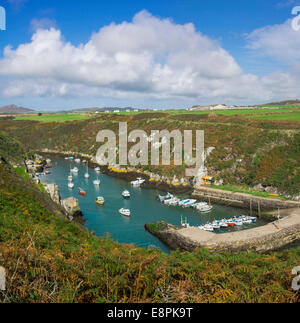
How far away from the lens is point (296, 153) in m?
58.3

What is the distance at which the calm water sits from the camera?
37156 millimetres

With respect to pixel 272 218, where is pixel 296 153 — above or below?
above

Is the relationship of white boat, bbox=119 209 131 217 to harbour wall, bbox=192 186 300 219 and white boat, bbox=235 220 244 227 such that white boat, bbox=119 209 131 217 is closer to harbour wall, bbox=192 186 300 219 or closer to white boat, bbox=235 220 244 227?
harbour wall, bbox=192 186 300 219

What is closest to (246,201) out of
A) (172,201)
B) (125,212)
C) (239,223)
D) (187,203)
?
(239,223)

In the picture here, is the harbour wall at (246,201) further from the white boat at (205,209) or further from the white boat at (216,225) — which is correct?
the white boat at (216,225)

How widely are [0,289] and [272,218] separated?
141 feet

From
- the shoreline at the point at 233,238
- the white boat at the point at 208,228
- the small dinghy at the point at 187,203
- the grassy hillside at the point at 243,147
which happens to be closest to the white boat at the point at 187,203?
the small dinghy at the point at 187,203

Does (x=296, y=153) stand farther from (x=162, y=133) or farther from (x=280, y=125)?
(x=162, y=133)

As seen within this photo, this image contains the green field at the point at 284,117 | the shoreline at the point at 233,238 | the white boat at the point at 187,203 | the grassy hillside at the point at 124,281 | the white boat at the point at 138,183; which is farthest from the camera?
the green field at the point at 284,117

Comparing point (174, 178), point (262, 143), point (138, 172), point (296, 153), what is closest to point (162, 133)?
point (138, 172)

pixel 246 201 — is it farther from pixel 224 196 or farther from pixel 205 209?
pixel 205 209

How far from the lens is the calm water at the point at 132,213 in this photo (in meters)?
37.2

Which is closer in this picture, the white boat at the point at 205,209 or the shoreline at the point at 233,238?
the shoreline at the point at 233,238

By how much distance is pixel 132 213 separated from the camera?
45.6 metres
